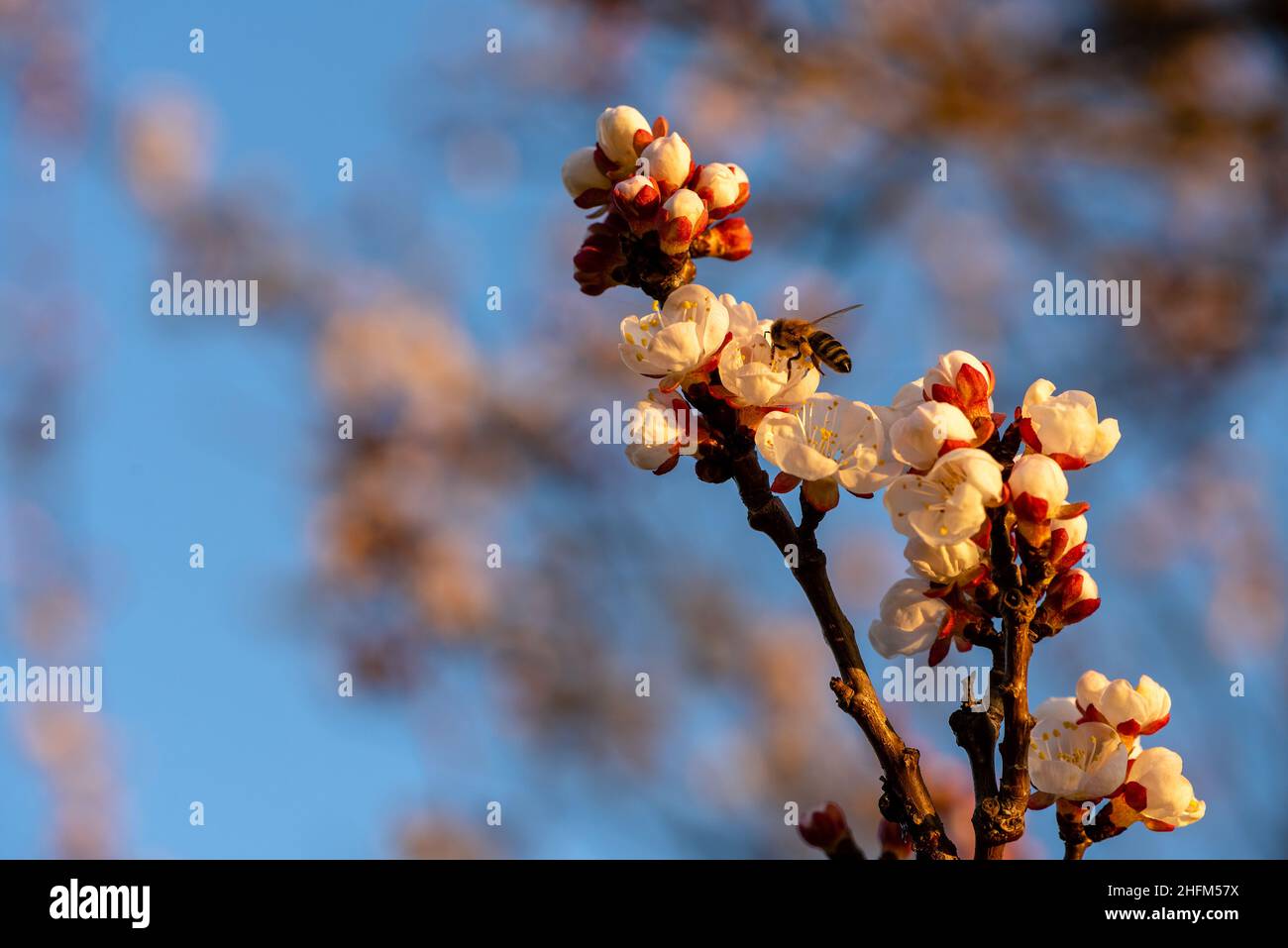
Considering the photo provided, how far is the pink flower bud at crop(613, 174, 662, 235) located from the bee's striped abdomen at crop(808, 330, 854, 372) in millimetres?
365

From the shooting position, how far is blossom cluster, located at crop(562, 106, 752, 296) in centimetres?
139

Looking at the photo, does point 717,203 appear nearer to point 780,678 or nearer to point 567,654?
point 567,654

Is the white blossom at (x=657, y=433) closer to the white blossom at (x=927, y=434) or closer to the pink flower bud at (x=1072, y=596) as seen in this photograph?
the white blossom at (x=927, y=434)

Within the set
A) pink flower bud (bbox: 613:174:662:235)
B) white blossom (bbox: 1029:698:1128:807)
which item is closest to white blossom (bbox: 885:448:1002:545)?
white blossom (bbox: 1029:698:1128:807)

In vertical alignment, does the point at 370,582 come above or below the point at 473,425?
below

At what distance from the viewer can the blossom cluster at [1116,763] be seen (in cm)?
122

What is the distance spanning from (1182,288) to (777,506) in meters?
4.77

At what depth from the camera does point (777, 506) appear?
125cm

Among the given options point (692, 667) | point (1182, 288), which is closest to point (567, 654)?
point (692, 667)

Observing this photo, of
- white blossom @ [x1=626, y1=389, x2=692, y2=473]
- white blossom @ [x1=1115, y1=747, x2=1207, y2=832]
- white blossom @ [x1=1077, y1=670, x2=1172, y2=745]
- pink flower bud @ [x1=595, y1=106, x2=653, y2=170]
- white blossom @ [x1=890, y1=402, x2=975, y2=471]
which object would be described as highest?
pink flower bud @ [x1=595, y1=106, x2=653, y2=170]

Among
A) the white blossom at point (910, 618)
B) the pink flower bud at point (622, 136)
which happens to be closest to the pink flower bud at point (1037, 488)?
the white blossom at point (910, 618)

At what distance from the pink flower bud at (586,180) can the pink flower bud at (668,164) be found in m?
0.11

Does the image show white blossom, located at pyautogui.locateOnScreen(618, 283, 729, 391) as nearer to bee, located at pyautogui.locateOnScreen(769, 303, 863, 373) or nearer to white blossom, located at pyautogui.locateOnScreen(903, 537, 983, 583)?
bee, located at pyautogui.locateOnScreen(769, 303, 863, 373)

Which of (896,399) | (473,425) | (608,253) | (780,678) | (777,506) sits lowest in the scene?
(780,678)
